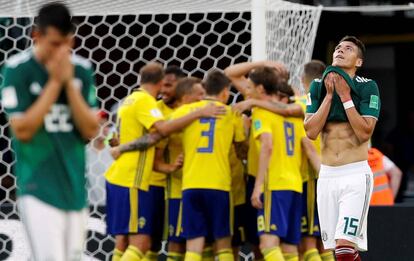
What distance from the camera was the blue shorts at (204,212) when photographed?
32.7 feet

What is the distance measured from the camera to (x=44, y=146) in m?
6.18

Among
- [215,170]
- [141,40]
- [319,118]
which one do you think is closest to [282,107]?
[215,170]

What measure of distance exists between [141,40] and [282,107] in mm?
2651

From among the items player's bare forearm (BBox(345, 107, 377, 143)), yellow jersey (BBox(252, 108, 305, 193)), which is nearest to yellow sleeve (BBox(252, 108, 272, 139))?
yellow jersey (BBox(252, 108, 305, 193))

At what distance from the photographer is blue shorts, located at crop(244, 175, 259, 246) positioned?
1025cm

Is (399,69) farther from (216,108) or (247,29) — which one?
(216,108)

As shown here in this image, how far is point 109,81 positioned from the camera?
481 inches

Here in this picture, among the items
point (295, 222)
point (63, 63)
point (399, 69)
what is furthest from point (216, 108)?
point (399, 69)

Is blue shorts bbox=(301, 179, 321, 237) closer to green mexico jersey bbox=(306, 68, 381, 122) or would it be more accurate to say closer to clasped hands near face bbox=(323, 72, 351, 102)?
green mexico jersey bbox=(306, 68, 381, 122)

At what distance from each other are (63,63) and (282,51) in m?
5.65

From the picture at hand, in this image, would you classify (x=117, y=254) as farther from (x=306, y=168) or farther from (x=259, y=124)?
(x=306, y=168)

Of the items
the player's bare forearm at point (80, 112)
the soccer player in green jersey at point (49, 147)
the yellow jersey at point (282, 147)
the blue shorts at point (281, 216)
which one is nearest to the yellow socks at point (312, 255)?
the blue shorts at point (281, 216)

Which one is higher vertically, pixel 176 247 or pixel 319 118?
pixel 319 118

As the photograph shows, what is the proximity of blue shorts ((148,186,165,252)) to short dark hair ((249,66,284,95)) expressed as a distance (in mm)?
1183
